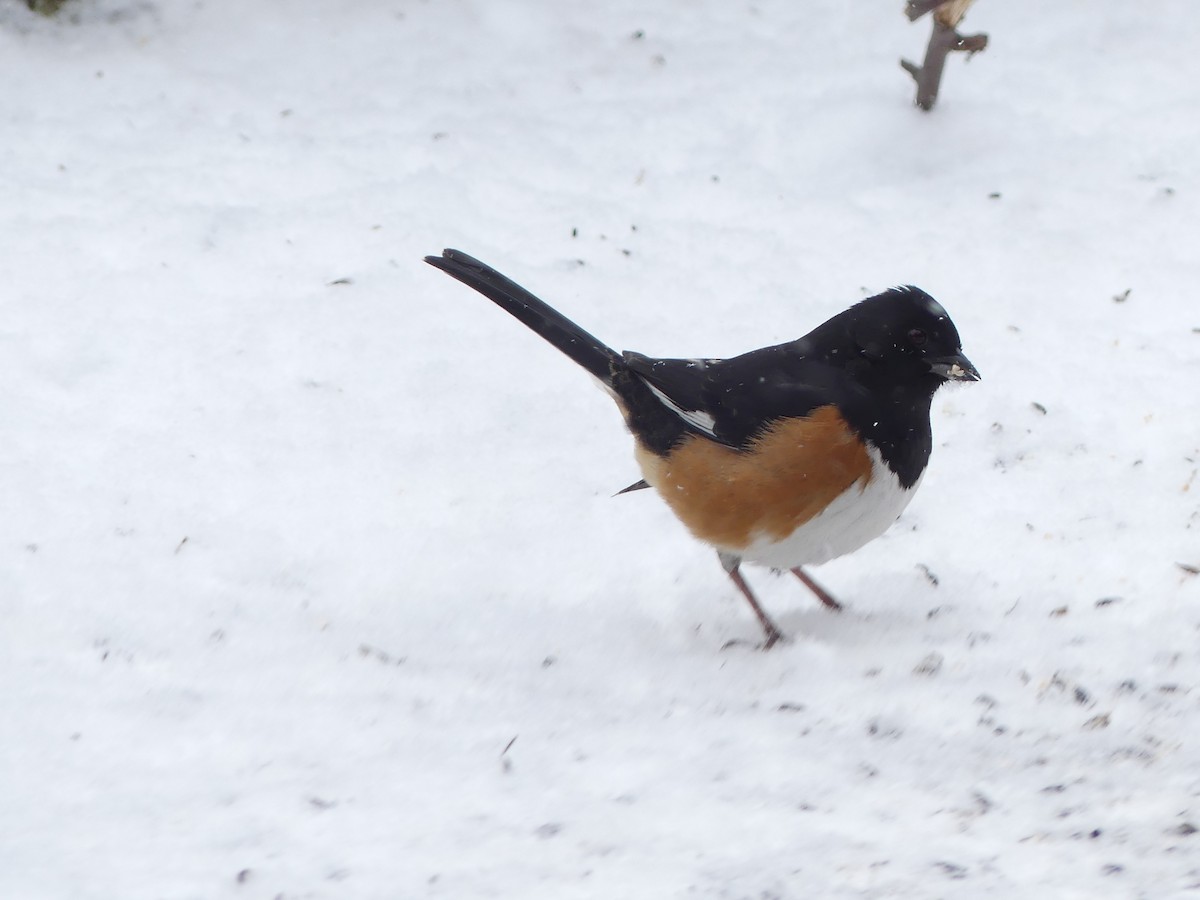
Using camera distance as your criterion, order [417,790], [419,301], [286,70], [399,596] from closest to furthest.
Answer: [417,790] → [399,596] → [419,301] → [286,70]

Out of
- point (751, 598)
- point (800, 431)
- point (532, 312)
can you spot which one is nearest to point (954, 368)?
point (800, 431)

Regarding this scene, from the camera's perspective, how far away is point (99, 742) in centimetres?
272

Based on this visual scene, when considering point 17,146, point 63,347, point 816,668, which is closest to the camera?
point 816,668

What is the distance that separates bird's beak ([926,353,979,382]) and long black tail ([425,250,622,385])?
891 mm

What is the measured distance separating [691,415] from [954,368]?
0.69 metres

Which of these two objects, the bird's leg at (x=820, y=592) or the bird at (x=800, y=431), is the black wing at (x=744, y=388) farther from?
the bird's leg at (x=820, y=592)

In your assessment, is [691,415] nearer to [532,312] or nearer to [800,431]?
[800,431]

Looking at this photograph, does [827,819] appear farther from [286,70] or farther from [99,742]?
[286,70]

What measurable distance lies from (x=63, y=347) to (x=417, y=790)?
8.31ft

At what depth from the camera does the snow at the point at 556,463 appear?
8.16 feet

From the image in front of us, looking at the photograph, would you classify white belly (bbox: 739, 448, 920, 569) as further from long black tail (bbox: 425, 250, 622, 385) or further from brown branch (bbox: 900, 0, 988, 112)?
brown branch (bbox: 900, 0, 988, 112)

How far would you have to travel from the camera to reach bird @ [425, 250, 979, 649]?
3.24 m

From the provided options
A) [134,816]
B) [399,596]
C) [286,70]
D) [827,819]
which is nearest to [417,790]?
[134,816]

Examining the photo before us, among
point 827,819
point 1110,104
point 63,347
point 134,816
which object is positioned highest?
point 1110,104
